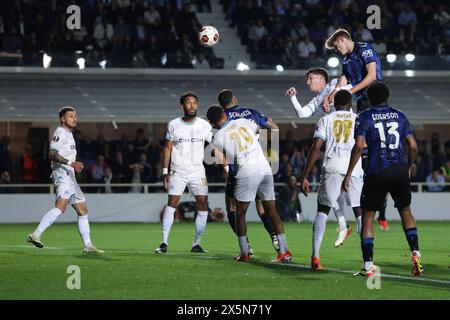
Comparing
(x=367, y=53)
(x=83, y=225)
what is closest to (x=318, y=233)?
(x=367, y=53)

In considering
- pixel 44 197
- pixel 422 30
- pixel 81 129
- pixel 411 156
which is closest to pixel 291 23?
pixel 422 30

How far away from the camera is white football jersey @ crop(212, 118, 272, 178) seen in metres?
13.9

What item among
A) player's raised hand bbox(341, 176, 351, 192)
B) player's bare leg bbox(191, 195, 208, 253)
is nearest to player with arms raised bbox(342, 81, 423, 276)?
player's raised hand bbox(341, 176, 351, 192)

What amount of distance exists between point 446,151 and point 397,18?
530cm

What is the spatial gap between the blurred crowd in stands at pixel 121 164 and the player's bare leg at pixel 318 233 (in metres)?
16.1

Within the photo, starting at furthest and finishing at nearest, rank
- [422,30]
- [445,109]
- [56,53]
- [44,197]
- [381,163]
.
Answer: [422,30]
[445,109]
[56,53]
[44,197]
[381,163]

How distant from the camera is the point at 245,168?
13.9 m

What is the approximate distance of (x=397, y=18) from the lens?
36.3 metres

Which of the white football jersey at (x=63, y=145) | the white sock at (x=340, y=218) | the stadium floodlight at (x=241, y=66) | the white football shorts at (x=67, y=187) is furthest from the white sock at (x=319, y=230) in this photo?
the stadium floodlight at (x=241, y=66)

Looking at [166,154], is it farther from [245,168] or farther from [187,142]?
[245,168]

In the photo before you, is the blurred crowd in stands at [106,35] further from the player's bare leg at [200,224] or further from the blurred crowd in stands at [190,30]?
the player's bare leg at [200,224]

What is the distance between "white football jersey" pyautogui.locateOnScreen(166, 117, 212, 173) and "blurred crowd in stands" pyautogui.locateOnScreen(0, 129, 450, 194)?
503 inches

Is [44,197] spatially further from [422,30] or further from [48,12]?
[422,30]

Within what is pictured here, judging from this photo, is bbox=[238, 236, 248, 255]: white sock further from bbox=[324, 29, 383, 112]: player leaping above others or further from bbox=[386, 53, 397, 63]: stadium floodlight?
bbox=[386, 53, 397, 63]: stadium floodlight
